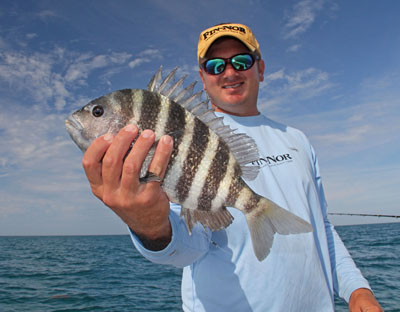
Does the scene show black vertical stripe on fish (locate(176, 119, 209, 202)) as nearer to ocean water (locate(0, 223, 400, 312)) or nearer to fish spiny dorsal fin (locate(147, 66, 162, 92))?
fish spiny dorsal fin (locate(147, 66, 162, 92))

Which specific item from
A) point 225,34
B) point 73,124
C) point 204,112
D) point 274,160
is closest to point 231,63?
point 225,34

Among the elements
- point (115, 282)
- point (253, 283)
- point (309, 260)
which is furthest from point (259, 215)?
point (115, 282)

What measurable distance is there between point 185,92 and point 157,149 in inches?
17.0

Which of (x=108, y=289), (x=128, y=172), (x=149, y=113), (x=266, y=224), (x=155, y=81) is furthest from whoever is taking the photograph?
(x=108, y=289)

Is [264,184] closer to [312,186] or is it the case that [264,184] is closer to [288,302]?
[312,186]

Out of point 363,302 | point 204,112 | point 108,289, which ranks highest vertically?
point 204,112

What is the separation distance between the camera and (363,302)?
232 centimetres

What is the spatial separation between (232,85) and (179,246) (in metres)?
1.84

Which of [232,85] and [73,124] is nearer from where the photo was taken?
[73,124]

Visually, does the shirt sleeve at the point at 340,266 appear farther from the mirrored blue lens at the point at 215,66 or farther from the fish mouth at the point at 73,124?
the fish mouth at the point at 73,124

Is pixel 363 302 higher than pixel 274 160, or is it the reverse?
pixel 274 160

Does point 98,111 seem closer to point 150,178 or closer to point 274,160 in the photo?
point 150,178

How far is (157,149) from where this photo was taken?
5.40 ft

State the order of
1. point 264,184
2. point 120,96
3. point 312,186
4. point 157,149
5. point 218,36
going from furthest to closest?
point 218,36
point 312,186
point 264,184
point 120,96
point 157,149
